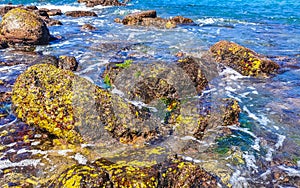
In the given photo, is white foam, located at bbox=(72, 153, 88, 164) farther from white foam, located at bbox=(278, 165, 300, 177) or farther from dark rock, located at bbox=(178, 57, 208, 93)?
dark rock, located at bbox=(178, 57, 208, 93)

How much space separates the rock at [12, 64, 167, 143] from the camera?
546 cm

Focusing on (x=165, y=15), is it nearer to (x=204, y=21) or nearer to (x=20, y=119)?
(x=204, y=21)

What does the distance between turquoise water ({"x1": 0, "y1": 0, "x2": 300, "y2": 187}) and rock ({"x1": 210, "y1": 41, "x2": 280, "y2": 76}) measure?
13.0 inches

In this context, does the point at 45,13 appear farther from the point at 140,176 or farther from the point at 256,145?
the point at 140,176

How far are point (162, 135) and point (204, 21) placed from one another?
16.5 meters

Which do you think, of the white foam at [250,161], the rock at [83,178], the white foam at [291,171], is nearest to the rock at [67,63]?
the rock at [83,178]

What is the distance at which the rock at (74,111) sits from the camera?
17.9 feet

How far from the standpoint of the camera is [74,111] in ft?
18.0

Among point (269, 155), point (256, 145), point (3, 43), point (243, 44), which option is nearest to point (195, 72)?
point (256, 145)

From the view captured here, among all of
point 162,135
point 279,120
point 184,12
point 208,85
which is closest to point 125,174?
point 162,135

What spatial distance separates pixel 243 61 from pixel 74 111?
21.7ft

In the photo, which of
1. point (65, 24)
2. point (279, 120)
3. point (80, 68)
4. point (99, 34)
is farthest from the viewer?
point (65, 24)

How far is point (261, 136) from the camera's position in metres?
6.07

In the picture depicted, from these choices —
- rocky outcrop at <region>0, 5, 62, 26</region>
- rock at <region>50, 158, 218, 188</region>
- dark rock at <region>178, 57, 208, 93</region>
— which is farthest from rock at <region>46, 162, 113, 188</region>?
rocky outcrop at <region>0, 5, 62, 26</region>
